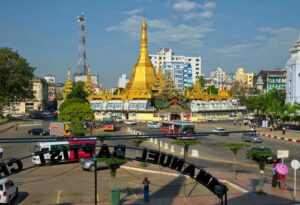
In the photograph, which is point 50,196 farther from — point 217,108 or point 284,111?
point 217,108

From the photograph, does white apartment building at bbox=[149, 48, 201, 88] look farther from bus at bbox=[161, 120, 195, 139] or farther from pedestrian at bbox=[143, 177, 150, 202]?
pedestrian at bbox=[143, 177, 150, 202]

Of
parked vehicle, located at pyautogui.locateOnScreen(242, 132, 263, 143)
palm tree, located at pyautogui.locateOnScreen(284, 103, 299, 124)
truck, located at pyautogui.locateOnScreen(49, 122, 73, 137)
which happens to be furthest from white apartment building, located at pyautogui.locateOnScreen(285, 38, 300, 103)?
truck, located at pyautogui.locateOnScreen(49, 122, 73, 137)

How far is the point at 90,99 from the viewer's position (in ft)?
261

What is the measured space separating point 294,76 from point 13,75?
48080mm

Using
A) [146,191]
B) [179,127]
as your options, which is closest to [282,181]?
[146,191]

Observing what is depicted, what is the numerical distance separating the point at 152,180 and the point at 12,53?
57.9m

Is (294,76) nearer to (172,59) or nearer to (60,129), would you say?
(60,129)

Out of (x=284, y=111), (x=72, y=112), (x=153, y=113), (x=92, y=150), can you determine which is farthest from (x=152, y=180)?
(x=153, y=113)

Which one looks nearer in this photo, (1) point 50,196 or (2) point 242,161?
(1) point 50,196

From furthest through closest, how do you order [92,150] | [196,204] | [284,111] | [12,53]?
[12,53]
[284,111]
[196,204]
[92,150]

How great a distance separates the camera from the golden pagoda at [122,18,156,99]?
75.9 metres

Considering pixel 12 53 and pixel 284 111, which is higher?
pixel 12 53

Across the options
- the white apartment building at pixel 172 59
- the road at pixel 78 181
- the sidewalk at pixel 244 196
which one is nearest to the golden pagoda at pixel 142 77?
the road at pixel 78 181

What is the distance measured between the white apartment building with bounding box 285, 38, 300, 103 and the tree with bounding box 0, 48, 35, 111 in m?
46.7
